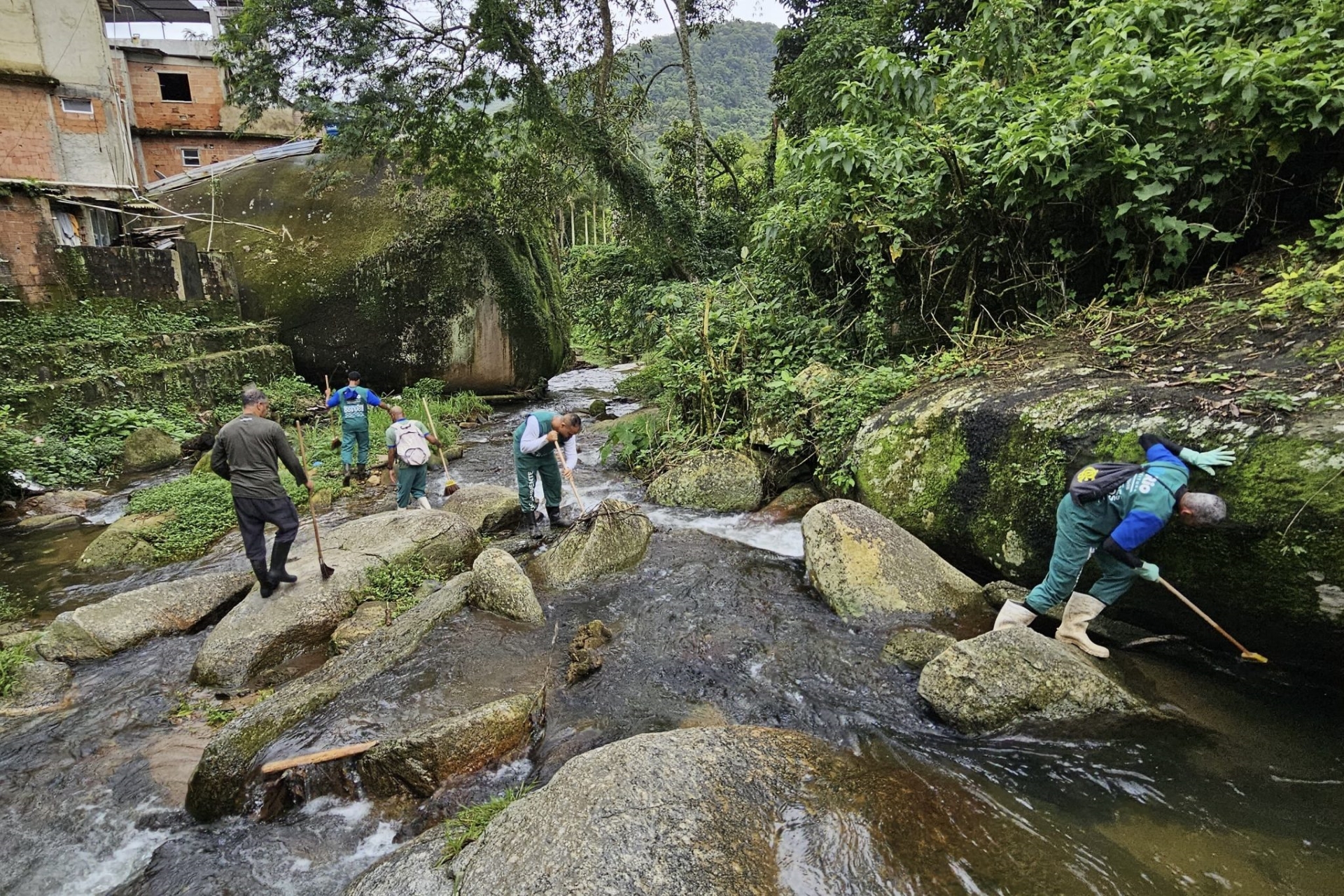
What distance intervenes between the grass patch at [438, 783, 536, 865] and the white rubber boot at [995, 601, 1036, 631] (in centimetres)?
377

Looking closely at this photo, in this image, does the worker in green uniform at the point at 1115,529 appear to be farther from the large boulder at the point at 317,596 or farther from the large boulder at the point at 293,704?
the large boulder at the point at 317,596

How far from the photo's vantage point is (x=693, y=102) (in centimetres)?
1433

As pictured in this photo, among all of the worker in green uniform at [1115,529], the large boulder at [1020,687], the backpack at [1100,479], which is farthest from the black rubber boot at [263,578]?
the backpack at [1100,479]

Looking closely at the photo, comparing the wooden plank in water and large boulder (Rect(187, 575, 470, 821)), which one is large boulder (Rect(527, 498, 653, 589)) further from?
the wooden plank in water

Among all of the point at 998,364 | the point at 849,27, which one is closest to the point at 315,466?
the point at 998,364

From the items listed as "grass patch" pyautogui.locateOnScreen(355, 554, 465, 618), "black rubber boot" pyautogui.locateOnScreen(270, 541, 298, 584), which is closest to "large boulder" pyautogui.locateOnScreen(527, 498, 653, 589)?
"grass patch" pyautogui.locateOnScreen(355, 554, 465, 618)

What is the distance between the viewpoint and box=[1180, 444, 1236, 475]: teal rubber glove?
4.07m

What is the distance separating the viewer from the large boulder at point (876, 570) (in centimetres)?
558

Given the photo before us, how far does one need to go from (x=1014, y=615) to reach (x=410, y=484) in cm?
755

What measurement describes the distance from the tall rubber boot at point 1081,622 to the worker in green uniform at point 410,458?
730cm

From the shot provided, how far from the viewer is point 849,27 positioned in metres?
12.6

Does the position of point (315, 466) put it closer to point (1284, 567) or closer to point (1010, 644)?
point (1010, 644)

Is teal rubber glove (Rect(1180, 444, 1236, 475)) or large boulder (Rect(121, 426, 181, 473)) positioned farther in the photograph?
large boulder (Rect(121, 426, 181, 473))

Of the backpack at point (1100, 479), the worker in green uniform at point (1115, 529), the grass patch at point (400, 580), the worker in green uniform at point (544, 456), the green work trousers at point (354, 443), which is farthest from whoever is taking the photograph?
the green work trousers at point (354, 443)
